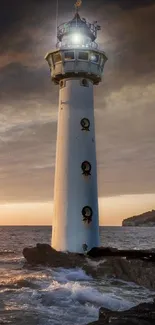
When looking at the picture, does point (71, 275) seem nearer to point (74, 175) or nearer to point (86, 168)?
point (74, 175)

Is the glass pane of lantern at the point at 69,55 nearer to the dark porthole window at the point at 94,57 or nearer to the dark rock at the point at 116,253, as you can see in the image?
the dark porthole window at the point at 94,57

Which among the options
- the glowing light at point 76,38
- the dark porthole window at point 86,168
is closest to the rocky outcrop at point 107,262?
the dark porthole window at point 86,168

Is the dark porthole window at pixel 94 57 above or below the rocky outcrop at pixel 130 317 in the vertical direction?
above

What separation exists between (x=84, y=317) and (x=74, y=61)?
16285 millimetres

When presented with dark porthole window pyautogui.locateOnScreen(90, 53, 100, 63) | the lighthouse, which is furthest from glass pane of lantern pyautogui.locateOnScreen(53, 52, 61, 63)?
dark porthole window pyautogui.locateOnScreen(90, 53, 100, 63)

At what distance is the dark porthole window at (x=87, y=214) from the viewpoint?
932 inches

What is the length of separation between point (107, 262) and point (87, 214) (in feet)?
11.8

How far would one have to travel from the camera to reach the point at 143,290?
18453mm

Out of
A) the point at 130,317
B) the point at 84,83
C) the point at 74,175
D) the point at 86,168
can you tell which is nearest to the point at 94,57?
the point at 84,83

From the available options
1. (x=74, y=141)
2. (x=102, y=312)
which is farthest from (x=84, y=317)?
(x=74, y=141)

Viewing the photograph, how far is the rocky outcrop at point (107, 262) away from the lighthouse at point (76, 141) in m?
0.69

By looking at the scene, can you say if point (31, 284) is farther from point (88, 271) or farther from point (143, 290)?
point (143, 290)

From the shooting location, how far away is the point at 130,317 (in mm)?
11297

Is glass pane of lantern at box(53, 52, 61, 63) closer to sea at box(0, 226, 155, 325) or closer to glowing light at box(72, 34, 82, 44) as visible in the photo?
glowing light at box(72, 34, 82, 44)
